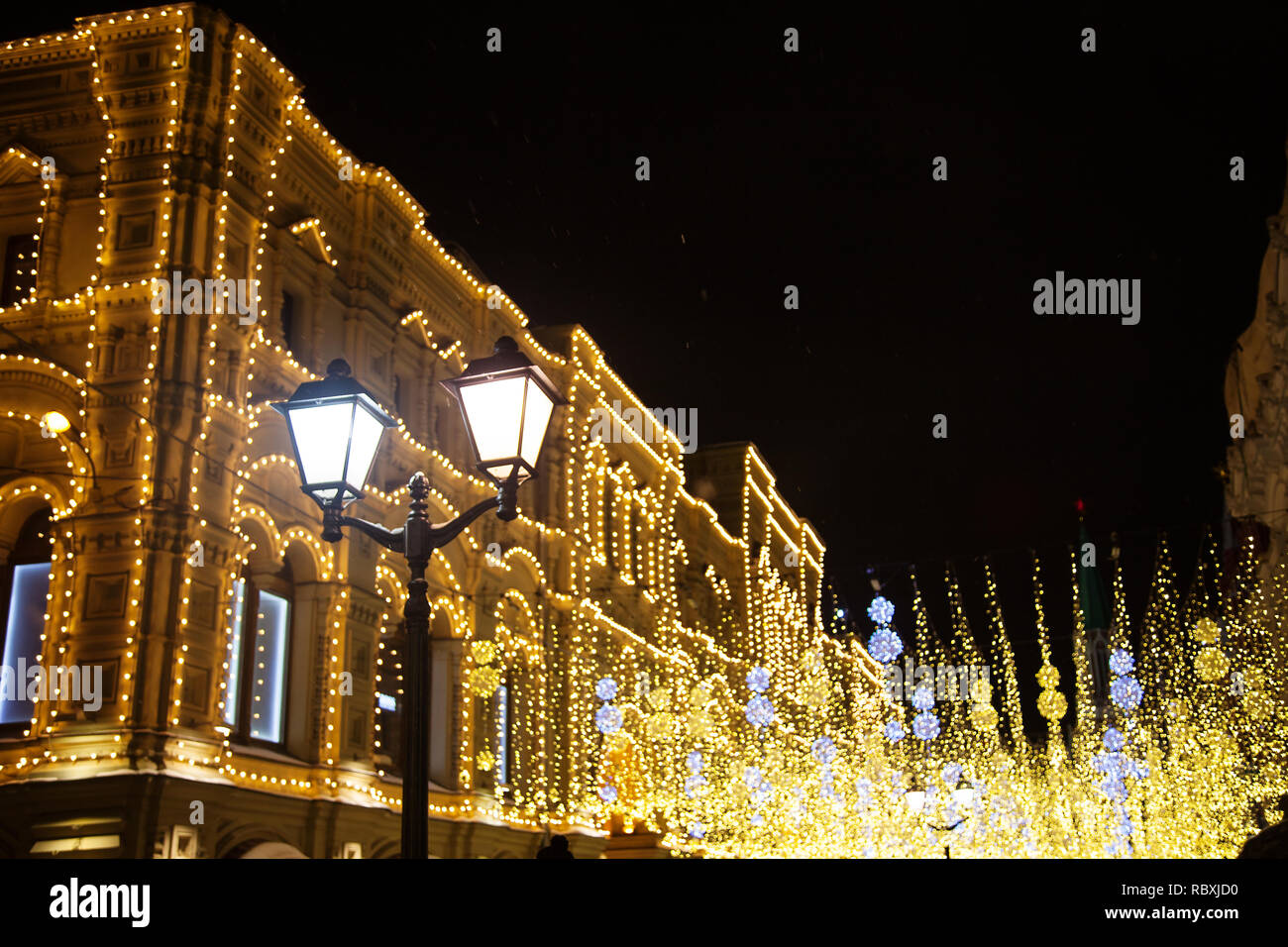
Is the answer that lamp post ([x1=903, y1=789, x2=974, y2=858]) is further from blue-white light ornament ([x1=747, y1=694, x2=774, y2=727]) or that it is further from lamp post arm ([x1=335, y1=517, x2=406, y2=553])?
lamp post arm ([x1=335, y1=517, x2=406, y2=553])

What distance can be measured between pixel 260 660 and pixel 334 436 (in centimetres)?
1128

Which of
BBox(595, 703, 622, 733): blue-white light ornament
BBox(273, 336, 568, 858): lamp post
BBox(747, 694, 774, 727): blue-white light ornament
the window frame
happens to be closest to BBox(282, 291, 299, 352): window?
the window frame

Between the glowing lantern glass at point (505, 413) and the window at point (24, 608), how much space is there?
10571 mm

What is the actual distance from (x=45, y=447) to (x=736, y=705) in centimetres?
2231

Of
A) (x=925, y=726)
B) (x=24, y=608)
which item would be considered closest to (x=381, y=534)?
(x=24, y=608)

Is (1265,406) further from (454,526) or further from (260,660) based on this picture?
(454,526)

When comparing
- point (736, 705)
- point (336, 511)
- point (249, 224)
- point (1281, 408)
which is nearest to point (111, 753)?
point (249, 224)

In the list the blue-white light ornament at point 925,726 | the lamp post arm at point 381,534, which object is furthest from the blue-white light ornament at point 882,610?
the lamp post arm at point 381,534

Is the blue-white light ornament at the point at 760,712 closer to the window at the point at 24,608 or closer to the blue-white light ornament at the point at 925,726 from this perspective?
the blue-white light ornament at the point at 925,726

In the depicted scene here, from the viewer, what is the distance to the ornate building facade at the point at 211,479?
14750 mm

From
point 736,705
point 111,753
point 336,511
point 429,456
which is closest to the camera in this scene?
point 336,511

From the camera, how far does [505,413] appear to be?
274 inches
